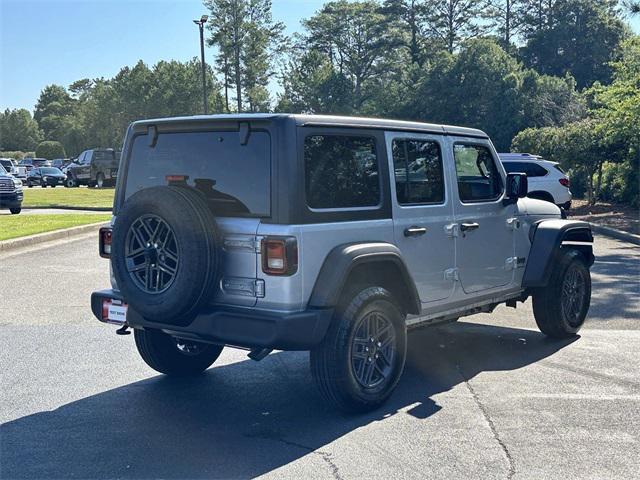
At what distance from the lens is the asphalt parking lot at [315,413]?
4215mm

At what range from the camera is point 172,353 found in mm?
6008

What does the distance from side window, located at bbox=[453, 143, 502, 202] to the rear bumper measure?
1821 centimetres

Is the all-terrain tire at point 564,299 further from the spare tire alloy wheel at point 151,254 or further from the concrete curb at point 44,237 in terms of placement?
the concrete curb at point 44,237

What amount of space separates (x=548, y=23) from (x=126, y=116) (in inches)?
1806

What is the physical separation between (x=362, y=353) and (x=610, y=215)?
56.8 ft

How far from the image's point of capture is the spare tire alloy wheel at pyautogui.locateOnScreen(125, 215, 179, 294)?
15.5ft

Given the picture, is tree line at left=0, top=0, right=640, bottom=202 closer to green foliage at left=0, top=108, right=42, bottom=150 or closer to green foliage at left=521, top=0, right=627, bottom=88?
green foliage at left=521, top=0, right=627, bottom=88

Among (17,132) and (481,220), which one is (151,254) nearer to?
(481,220)

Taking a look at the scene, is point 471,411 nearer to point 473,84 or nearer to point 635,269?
point 635,269

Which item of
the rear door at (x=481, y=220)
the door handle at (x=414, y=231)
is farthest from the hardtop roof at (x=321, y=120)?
the door handle at (x=414, y=231)

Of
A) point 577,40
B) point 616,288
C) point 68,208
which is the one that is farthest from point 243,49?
point 616,288

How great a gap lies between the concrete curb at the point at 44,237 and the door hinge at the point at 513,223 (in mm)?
8351

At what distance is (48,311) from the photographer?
8.45 metres

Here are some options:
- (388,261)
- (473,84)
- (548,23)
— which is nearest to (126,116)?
(473,84)
